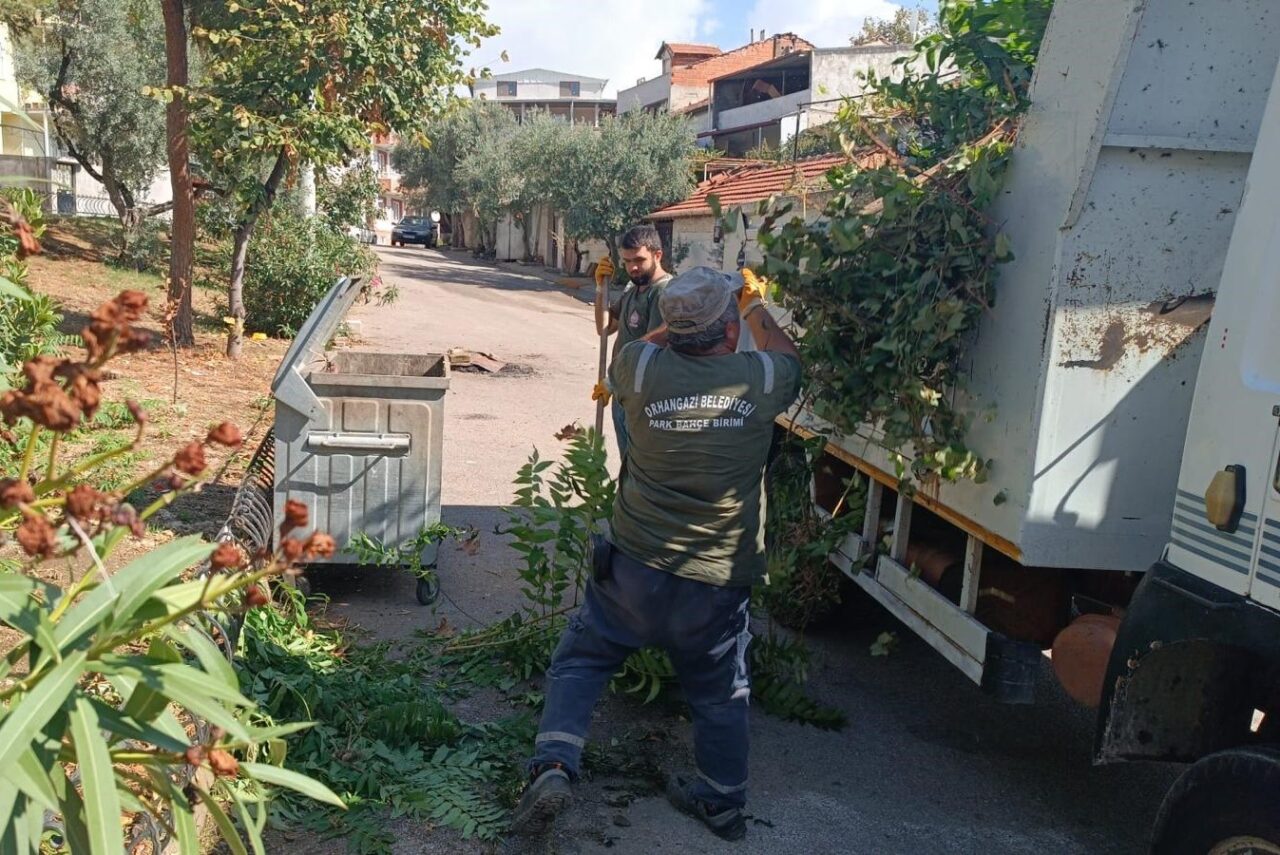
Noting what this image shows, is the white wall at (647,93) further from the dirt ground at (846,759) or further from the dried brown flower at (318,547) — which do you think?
the dried brown flower at (318,547)

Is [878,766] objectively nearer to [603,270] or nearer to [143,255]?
[603,270]

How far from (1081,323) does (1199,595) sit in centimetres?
90

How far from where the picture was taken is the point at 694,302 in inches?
151

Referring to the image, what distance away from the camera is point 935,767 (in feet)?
15.4

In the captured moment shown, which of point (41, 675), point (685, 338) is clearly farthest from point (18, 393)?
point (685, 338)

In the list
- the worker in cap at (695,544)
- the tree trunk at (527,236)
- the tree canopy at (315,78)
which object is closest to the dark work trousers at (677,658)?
the worker in cap at (695,544)

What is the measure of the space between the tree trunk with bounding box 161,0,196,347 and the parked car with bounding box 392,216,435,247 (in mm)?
48309

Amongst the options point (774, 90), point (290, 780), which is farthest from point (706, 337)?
point (774, 90)

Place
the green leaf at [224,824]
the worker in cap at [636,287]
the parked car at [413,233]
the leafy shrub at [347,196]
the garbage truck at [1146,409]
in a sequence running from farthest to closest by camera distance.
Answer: the parked car at [413,233] → the leafy shrub at [347,196] → the worker in cap at [636,287] → the garbage truck at [1146,409] → the green leaf at [224,824]

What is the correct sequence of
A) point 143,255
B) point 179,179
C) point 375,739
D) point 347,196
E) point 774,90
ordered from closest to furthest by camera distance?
point 375,739 < point 179,179 < point 347,196 < point 143,255 < point 774,90

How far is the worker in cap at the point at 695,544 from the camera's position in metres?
3.85

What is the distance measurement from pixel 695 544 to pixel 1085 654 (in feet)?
4.15

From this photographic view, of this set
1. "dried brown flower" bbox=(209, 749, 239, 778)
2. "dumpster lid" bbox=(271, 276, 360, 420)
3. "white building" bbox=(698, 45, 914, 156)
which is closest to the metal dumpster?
"dumpster lid" bbox=(271, 276, 360, 420)

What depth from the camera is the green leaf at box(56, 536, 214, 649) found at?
1775 millimetres
